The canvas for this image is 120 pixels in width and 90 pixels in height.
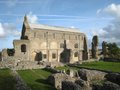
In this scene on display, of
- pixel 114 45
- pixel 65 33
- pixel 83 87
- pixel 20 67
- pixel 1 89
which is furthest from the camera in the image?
pixel 114 45

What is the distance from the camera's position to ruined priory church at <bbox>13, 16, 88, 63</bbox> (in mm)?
54781

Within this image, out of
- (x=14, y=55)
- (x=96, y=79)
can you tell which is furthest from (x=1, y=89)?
(x=14, y=55)

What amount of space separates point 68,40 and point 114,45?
17.2 m

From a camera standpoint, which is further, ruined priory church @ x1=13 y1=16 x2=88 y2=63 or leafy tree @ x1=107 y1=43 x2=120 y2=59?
leafy tree @ x1=107 y1=43 x2=120 y2=59

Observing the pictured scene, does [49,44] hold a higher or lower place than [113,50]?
higher

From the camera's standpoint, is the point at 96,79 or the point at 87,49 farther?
the point at 87,49

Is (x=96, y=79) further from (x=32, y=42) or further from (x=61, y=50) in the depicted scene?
(x=61, y=50)

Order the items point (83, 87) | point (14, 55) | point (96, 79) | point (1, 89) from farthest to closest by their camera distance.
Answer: point (14, 55)
point (96, 79)
point (1, 89)
point (83, 87)

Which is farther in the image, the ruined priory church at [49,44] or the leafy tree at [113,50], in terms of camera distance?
the leafy tree at [113,50]

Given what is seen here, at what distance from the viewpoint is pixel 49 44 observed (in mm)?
62312

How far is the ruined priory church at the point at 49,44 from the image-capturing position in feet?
180

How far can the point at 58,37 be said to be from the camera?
64875 millimetres

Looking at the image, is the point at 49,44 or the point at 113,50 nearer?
the point at 49,44

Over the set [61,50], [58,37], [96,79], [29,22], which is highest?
[29,22]
